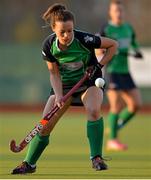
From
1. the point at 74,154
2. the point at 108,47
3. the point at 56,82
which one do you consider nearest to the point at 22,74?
the point at 74,154

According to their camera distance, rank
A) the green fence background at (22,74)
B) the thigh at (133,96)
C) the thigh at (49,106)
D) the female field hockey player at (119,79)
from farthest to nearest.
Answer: the green fence background at (22,74)
the thigh at (133,96)
the female field hockey player at (119,79)
the thigh at (49,106)

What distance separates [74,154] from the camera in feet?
31.8

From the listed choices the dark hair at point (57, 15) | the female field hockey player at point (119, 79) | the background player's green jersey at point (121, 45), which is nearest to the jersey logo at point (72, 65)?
the dark hair at point (57, 15)

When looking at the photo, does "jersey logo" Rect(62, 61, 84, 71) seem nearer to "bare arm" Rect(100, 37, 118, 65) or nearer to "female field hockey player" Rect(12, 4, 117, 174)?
"female field hockey player" Rect(12, 4, 117, 174)

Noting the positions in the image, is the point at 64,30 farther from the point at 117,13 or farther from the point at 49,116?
the point at 117,13

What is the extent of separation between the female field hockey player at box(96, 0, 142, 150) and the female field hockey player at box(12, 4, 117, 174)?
3.28 metres

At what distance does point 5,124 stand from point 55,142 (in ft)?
10.8

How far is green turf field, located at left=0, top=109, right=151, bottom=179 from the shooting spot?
24.4ft

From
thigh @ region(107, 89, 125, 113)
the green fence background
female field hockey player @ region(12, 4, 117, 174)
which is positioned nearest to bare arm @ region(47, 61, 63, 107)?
female field hockey player @ region(12, 4, 117, 174)

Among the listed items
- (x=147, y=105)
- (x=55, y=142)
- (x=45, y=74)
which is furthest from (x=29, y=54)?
(x=55, y=142)

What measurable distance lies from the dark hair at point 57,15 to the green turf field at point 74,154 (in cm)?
129

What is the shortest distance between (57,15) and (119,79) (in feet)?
12.7

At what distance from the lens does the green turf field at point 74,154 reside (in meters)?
7.45

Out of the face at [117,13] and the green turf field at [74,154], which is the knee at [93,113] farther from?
the face at [117,13]
